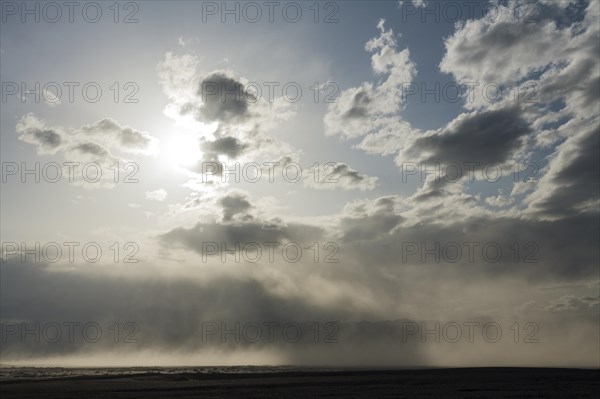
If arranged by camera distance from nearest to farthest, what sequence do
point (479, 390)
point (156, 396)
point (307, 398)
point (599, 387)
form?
point (307, 398), point (156, 396), point (479, 390), point (599, 387)

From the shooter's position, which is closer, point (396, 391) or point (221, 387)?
point (396, 391)

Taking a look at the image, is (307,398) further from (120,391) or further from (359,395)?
(120,391)

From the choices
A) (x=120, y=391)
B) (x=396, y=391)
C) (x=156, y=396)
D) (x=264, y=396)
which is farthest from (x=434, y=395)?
(x=120, y=391)

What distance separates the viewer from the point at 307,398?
163 ft

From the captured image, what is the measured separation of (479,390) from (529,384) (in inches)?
475

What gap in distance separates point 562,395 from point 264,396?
32.1 m

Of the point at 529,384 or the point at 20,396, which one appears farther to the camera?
the point at 529,384

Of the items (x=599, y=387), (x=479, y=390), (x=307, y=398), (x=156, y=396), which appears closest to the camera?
(x=307, y=398)

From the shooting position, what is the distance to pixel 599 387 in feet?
202

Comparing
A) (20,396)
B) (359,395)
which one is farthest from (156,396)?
(359,395)

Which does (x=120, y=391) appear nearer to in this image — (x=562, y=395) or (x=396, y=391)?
(x=396, y=391)

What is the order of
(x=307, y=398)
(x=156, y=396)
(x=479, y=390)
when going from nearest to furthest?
(x=307, y=398)
(x=156, y=396)
(x=479, y=390)

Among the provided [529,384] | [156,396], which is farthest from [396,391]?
[156,396]

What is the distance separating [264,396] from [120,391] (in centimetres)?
2100
